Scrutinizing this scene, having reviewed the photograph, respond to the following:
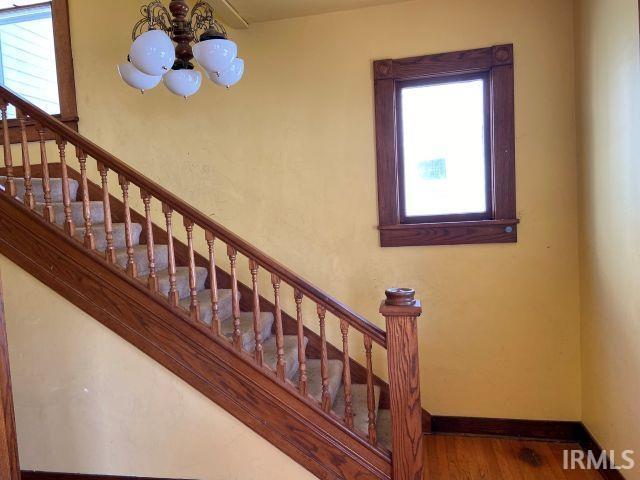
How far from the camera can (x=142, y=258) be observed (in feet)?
7.57

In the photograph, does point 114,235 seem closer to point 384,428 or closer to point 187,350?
point 187,350

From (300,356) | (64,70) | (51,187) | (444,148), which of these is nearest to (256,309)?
(300,356)

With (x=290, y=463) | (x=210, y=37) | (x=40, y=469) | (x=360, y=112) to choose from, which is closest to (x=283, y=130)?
(x=360, y=112)

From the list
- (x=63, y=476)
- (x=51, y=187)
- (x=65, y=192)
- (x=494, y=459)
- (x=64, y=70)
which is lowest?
(x=494, y=459)

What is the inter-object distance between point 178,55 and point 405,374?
1742 mm

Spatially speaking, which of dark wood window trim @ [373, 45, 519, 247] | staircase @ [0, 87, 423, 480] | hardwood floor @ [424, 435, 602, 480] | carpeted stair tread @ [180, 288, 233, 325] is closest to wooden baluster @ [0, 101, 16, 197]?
staircase @ [0, 87, 423, 480]

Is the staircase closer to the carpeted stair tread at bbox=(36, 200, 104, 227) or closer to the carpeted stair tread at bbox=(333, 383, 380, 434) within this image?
the carpeted stair tread at bbox=(333, 383, 380, 434)

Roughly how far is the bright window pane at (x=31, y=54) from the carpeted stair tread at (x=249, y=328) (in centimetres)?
223

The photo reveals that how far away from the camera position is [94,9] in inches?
113

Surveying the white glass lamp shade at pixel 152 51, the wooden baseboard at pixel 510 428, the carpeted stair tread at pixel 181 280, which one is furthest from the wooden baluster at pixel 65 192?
the wooden baseboard at pixel 510 428

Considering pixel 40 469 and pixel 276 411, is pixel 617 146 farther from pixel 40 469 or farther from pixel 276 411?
pixel 40 469

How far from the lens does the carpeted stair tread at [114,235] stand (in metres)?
2.21
